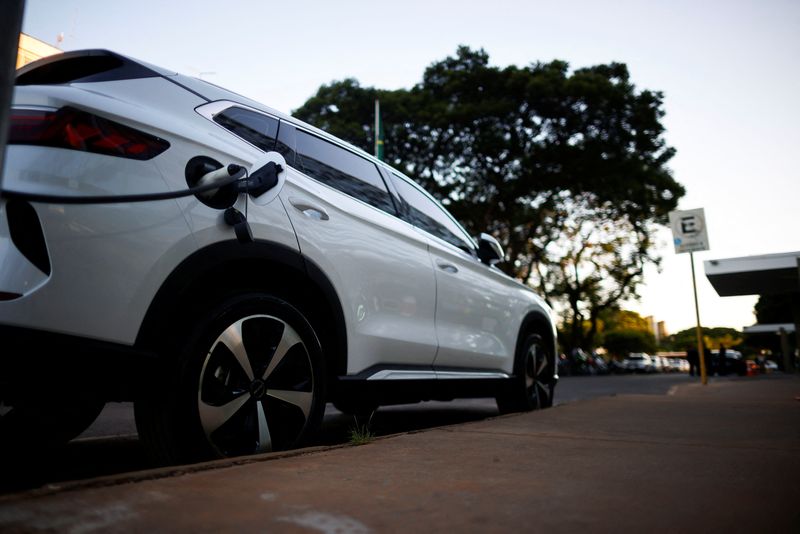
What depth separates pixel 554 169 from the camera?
20406mm

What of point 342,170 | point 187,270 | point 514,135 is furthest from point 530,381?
point 514,135

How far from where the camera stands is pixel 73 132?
2.04 m

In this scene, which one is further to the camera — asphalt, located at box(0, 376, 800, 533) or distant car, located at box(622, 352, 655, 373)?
distant car, located at box(622, 352, 655, 373)

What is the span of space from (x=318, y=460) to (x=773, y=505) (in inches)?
59.2

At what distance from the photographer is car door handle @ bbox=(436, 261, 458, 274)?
390cm

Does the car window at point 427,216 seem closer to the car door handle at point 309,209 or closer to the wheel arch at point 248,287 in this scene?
the car door handle at point 309,209

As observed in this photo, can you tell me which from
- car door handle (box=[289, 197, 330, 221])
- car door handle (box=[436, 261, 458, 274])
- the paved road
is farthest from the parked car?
car door handle (box=[289, 197, 330, 221])

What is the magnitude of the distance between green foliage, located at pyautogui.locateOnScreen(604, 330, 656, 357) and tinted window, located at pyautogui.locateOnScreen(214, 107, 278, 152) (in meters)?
75.9

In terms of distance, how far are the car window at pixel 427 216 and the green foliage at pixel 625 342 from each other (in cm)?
7399

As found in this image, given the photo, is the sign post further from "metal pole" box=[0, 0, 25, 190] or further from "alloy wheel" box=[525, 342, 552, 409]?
"metal pole" box=[0, 0, 25, 190]

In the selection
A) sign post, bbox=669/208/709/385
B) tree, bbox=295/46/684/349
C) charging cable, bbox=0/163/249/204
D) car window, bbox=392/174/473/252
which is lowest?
charging cable, bbox=0/163/249/204

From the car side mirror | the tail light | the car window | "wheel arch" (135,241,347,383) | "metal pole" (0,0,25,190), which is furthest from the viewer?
the car side mirror

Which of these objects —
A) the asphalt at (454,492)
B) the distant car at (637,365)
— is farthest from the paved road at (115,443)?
the distant car at (637,365)

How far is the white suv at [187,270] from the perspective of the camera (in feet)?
6.36
